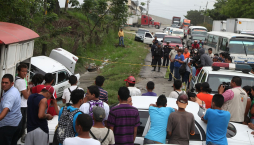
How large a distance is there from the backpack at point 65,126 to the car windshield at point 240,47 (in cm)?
1516

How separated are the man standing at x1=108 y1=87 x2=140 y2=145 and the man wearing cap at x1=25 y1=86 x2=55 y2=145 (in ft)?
3.67

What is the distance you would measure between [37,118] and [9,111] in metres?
0.55

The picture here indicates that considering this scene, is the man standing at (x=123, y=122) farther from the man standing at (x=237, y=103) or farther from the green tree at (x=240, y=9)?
the green tree at (x=240, y=9)

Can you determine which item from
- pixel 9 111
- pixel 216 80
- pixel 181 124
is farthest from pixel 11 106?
pixel 216 80

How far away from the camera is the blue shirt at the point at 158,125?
446 cm

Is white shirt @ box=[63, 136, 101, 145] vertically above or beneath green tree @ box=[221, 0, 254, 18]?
beneath

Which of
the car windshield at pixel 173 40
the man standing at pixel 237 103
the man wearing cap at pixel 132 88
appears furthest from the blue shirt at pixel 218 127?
the car windshield at pixel 173 40

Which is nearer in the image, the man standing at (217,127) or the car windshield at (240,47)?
the man standing at (217,127)

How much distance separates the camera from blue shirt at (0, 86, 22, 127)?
15.6 feet

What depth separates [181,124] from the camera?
14.5ft

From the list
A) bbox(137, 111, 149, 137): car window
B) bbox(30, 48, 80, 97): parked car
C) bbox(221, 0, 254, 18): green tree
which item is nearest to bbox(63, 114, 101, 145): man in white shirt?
bbox(137, 111, 149, 137): car window

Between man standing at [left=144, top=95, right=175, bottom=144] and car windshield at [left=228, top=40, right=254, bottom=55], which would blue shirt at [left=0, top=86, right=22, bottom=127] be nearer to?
man standing at [left=144, top=95, right=175, bottom=144]

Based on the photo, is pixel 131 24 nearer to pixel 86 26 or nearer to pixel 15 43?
pixel 86 26

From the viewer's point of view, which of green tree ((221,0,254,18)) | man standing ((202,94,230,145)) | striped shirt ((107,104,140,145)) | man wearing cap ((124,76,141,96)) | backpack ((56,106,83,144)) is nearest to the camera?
backpack ((56,106,83,144))
